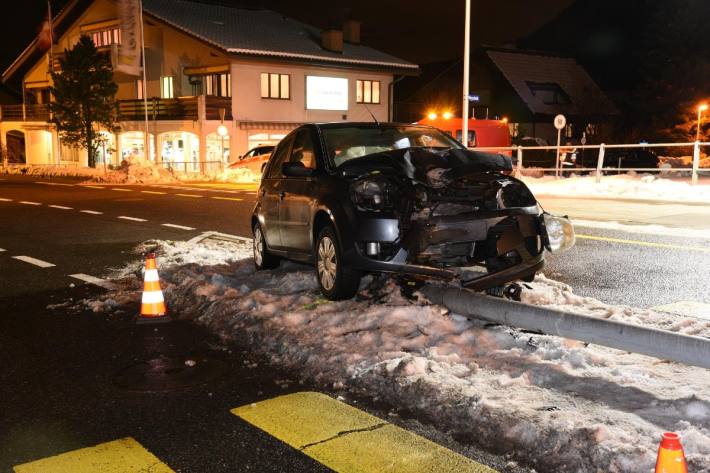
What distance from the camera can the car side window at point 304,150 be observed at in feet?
26.3

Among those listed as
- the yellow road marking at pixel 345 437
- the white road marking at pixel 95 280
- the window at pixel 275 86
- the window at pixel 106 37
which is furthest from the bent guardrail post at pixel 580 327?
the window at pixel 106 37

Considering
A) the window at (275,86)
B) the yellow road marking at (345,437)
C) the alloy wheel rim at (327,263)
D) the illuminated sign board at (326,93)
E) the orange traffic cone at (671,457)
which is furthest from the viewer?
the illuminated sign board at (326,93)

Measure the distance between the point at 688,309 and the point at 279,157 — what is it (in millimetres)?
4910

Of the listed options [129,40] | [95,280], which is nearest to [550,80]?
[129,40]

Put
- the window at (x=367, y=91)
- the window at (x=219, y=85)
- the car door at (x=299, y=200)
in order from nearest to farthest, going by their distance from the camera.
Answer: the car door at (x=299, y=200) < the window at (x=219, y=85) < the window at (x=367, y=91)

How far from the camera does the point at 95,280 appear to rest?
9.06m

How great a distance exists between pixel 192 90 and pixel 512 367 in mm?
41218

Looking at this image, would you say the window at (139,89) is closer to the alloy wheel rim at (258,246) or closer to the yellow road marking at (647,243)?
Answer: the yellow road marking at (647,243)

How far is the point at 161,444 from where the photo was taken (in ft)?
13.4

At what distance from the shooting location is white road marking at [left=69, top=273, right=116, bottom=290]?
8.67 m

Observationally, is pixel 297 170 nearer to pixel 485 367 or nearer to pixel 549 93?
pixel 485 367

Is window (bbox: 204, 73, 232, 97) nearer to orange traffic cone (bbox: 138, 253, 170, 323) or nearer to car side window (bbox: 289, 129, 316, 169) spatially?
car side window (bbox: 289, 129, 316, 169)

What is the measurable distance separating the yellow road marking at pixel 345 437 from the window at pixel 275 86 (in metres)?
37.0

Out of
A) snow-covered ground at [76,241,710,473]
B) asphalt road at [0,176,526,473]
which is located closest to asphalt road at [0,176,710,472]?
asphalt road at [0,176,526,473]
